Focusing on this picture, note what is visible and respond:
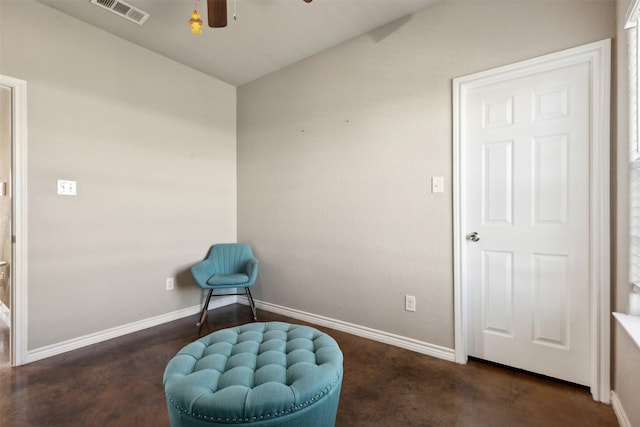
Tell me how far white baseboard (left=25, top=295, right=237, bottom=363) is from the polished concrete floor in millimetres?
71

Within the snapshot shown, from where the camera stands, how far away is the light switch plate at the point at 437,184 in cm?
216

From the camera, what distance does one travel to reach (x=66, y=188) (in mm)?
2295

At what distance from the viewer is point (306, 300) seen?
295 centimetres

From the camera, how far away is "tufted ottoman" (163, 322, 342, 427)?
1.04 m

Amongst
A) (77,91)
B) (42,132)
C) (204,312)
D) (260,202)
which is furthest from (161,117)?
(204,312)

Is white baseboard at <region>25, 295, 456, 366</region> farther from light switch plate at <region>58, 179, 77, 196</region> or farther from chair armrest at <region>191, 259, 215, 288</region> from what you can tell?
light switch plate at <region>58, 179, 77, 196</region>

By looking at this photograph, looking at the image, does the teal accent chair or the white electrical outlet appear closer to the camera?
the white electrical outlet

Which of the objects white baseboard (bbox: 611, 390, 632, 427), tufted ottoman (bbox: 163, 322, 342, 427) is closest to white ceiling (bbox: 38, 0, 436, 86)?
tufted ottoman (bbox: 163, 322, 342, 427)

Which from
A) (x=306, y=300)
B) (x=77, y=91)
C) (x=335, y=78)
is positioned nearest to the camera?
(x=77, y=91)

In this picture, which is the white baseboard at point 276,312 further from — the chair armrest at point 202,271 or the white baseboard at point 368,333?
the chair armrest at point 202,271

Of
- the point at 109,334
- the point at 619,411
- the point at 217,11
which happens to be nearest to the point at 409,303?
the point at 619,411

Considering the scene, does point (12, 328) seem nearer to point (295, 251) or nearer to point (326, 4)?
point (295, 251)

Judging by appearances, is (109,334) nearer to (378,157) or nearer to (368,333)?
(368,333)

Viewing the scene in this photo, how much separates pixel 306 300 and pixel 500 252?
1761mm
